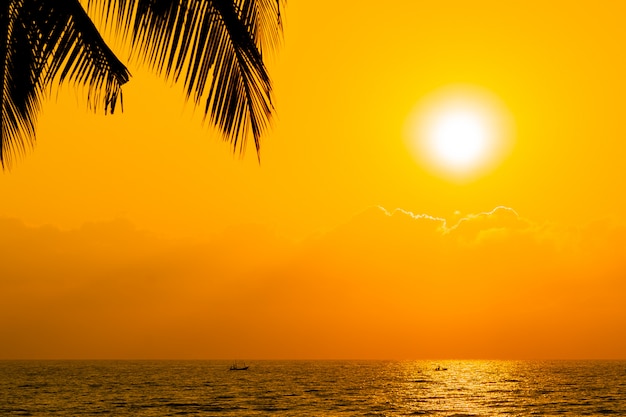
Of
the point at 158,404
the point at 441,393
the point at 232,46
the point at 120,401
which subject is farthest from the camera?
the point at 441,393

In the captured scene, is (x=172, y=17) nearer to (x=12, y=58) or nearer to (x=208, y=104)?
(x=208, y=104)

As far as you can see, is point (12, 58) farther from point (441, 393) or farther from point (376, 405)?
point (441, 393)

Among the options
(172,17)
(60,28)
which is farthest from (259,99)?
(60,28)

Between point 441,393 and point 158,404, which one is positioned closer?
point 158,404

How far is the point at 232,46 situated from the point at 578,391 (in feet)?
404

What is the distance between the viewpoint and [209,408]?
279 ft

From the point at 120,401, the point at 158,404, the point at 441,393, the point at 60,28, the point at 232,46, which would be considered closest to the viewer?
the point at 232,46

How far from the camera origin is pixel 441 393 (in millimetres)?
119562

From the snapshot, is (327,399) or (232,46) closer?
(232,46)

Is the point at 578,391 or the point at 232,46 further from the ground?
the point at 578,391

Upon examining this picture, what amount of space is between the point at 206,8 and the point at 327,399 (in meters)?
96.2

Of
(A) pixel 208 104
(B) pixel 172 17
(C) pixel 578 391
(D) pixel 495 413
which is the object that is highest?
(C) pixel 578 391

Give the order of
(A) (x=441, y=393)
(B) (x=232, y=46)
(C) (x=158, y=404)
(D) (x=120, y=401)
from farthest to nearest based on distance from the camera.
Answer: (A) (x=441, y=393)
(D) (x=120, y=401)
(C) (x=158, y=404)
(B) (x=232, y=46)

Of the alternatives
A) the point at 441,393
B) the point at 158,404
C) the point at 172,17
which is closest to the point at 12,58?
the point at 172,17
